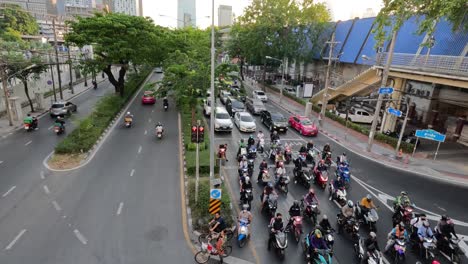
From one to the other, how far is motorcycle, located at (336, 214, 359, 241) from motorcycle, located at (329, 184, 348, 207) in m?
1.69

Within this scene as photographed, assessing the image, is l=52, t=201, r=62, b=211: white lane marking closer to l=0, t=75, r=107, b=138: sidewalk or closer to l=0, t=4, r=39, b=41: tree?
l=0, t=75, r=107, b=138: sidewalk

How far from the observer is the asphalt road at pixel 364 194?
11195 mm

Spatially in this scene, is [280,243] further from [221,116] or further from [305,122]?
[305,122]

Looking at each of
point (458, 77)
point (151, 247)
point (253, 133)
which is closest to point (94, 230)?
point (151, 247)

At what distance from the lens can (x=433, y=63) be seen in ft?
70.5

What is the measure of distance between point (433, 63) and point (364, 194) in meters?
12.3

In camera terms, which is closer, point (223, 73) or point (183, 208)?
point (183, 208)

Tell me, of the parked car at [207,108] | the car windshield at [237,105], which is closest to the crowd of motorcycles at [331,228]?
the parked car at [207,108]

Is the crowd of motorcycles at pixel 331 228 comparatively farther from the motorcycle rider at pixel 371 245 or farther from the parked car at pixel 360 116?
the parked car at pixel 360 116

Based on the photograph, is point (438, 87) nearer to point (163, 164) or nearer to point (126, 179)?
point (163, 164)

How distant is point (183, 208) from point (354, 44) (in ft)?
116

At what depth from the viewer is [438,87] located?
27156 mm

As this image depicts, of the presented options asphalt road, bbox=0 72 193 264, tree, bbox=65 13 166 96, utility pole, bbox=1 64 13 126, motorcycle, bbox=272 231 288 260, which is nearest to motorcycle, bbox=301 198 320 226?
motorcycle, bbox=272 231 288 260

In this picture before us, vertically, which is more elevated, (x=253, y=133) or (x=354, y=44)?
(x=354, y=44)
